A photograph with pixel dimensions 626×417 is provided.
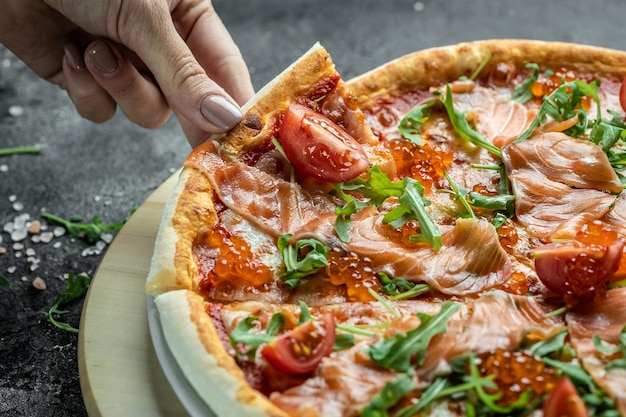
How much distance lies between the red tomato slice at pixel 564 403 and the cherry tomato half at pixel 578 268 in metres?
0.57

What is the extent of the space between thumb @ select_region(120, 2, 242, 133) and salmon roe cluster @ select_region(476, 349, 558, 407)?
1738 mm

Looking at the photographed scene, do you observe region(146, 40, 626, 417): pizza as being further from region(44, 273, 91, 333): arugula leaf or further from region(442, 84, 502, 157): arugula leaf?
region(44, 273, 91, 333): arugula leaf

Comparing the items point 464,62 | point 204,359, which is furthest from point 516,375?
point 464,62

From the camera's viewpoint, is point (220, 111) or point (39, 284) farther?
point (39, 284)

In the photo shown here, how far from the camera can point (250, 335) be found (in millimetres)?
3205

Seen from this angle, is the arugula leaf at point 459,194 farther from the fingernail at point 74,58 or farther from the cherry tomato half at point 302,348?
the fingernail at point 74,58

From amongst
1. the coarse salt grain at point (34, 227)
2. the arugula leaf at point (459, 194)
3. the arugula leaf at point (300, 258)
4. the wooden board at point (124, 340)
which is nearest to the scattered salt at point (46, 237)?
the coarse salt grain at point (34, 227)

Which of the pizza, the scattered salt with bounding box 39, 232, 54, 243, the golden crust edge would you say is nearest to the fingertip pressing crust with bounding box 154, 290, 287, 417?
the pizza

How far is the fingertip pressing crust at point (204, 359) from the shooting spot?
2967mm

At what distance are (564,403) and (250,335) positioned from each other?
118 cm

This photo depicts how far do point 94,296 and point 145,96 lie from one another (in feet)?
4.15

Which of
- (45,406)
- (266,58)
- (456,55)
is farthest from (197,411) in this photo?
(266,58)

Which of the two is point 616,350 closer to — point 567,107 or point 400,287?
point 400,287

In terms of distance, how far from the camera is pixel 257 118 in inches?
161
